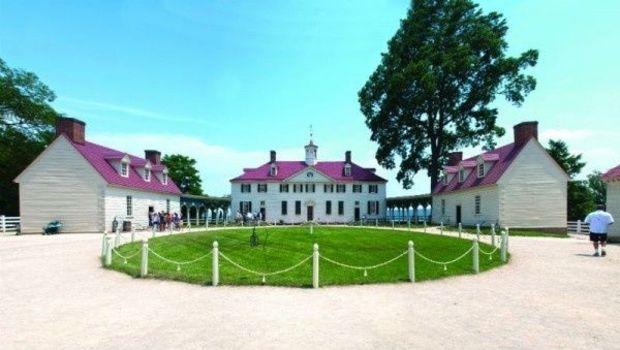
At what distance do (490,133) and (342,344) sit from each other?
137 feet

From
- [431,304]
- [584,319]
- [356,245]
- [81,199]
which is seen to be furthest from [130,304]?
[81,199]

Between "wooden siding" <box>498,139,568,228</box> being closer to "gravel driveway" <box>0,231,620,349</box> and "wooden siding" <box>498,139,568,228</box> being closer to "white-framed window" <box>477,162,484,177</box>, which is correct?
"white-framed window" <box>477,162,484,177</box>

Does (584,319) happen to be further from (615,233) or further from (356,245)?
(615,233)

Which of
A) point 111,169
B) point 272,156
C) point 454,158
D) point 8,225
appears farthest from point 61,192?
point 454,158

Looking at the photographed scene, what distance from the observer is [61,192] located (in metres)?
30.4

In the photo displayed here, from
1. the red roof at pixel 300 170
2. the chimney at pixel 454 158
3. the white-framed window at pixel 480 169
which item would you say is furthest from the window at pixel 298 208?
the white-framed window at pixel 480 169

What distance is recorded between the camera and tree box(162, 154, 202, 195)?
6272cm

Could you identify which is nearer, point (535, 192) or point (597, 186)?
point (535, 192)

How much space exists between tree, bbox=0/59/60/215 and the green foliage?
53.1m

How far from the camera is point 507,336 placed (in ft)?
21.0

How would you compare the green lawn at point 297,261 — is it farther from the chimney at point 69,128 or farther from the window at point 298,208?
the window at point 298,208

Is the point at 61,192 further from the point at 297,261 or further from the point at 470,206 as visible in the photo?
the point at 470,206

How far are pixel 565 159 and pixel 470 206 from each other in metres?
14.3

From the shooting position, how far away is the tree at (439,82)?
40.5m
